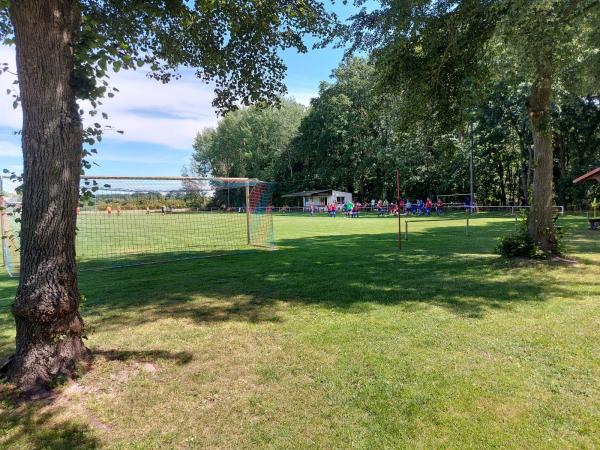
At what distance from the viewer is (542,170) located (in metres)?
9.43

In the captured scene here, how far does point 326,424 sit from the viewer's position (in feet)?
10.3

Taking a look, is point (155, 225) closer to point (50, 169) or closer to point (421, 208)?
point (50, 169)

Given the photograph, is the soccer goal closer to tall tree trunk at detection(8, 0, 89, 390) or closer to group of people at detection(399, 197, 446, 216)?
tall tree trunk at detection(8, 0, 89, 390)

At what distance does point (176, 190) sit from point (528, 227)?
9.99 m

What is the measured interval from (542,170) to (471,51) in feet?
9.93

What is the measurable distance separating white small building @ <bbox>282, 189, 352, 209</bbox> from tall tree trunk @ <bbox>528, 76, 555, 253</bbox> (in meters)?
44.4

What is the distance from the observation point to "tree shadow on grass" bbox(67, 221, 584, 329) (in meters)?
6.19

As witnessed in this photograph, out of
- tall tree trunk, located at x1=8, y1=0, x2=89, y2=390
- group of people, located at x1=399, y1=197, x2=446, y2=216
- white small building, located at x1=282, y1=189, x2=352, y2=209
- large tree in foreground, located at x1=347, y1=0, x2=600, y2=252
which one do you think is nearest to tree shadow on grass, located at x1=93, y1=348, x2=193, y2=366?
tall tree trunk, located at x1=8, y1=0, x2=89, y2=390

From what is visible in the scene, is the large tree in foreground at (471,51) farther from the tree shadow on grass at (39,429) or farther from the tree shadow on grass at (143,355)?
the tree shadow on grass at (39,429)

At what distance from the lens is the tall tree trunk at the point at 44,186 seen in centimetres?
364

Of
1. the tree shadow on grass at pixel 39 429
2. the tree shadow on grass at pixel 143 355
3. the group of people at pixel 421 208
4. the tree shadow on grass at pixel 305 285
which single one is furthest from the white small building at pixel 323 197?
the tree shadow on grass at pixel 39 429

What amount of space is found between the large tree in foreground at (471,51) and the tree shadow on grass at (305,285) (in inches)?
102

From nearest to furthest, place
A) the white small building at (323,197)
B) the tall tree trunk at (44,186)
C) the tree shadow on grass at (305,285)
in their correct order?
the tall tree trunk at (44,186), the tree shadow on grass at (305,285), the white small building at (323,197)

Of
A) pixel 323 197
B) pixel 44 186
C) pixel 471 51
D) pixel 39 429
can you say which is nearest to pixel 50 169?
pixel 44 186
